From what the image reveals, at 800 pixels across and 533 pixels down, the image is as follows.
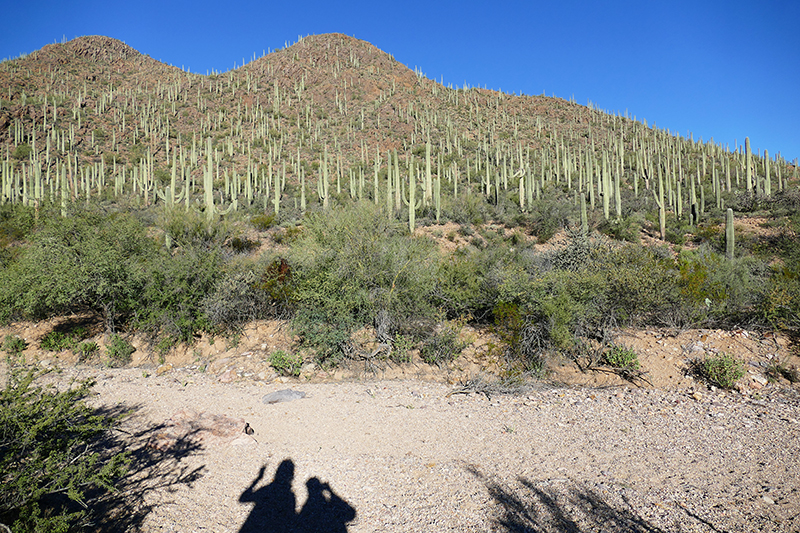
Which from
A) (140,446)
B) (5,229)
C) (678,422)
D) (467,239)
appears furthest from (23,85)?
(678,422)

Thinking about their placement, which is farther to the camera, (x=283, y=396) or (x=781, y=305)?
(x=781, y=305)

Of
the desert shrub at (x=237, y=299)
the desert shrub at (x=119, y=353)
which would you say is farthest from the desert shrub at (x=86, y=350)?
the desert shrub at (x=237, y=299)

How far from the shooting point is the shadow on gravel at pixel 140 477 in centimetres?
355

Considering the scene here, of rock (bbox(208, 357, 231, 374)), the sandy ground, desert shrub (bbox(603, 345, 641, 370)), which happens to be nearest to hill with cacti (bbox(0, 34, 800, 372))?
desert shrub (bbox(603, 345, 641, 370))

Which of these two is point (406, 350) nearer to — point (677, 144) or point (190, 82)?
point (677, 144)

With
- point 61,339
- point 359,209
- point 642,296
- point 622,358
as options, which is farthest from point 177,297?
point 642,296

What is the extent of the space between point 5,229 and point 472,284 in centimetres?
2163

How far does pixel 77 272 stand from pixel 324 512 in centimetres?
899

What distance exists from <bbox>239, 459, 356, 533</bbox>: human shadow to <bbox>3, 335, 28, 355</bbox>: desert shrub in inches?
383

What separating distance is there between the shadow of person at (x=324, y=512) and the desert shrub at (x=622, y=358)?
6244mm

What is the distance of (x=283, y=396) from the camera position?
6.92m

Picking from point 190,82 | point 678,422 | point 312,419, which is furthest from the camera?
point 190,82

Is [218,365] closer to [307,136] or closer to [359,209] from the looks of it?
[359,209]

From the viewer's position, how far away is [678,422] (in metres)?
5.48
